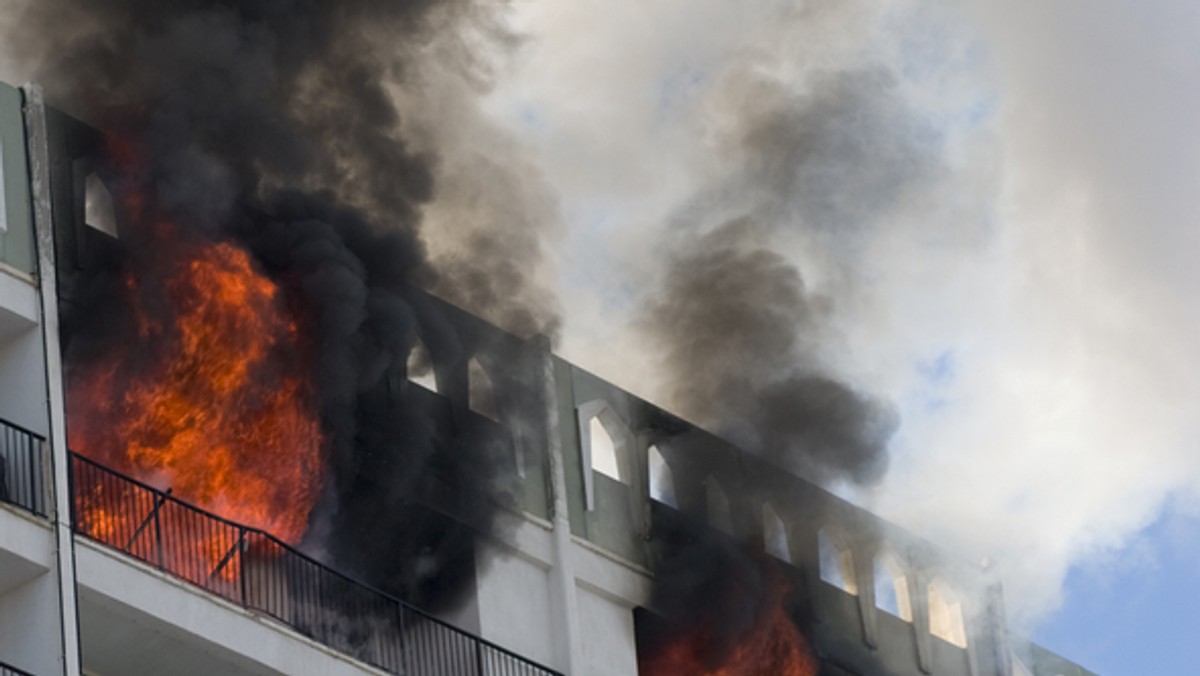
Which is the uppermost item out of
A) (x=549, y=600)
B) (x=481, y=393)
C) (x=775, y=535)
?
(x=775, y=535)

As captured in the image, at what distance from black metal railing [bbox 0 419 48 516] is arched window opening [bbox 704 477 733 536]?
1290 cm

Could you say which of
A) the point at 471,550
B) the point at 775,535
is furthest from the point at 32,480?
the point at 775,535

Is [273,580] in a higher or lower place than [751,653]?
lower

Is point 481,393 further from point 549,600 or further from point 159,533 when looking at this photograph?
point 159,533

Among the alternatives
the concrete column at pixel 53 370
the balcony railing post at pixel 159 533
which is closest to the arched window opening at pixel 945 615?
the balcony railing post at pixel 159 533

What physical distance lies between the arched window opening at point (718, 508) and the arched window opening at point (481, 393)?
445 cm

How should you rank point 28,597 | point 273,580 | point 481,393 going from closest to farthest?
1. point 28,597
2. point 273,580
3. point 481,393

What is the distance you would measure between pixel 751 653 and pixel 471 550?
605cm

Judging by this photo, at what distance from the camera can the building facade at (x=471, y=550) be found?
2747 centimetres

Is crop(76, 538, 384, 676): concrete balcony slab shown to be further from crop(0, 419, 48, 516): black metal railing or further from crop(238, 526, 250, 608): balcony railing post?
Result: crop(0, 419, 48, 516): black metal railing

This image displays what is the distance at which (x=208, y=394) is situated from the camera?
31.7 m

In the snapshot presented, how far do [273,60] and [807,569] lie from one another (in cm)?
1164

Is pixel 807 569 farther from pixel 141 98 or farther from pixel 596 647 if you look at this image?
pixel 141 98

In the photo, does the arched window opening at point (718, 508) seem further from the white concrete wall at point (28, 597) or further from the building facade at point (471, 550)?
the white concrete wall at point (28, 597)
